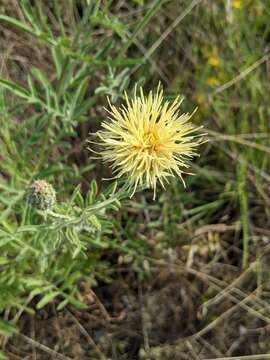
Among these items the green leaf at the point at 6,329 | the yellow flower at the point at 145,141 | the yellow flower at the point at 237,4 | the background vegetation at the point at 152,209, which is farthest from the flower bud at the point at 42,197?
the yellow flower at the point at 237,4

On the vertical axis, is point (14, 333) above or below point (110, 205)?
below

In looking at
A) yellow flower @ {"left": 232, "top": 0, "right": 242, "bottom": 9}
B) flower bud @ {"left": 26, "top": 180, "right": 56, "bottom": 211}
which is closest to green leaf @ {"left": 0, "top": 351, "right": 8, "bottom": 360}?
flower bud @ {"left": 26, "top": 180, "right": 56, "bottom": 211}

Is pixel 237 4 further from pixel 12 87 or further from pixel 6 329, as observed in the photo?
pixel 6 329

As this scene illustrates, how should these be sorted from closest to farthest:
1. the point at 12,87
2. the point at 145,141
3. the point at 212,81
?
1. the point at 145,141
2. the point at 12,87
3. the point at 212,81

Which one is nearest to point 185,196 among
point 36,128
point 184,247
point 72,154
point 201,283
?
point 184,247

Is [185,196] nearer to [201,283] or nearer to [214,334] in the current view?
[201,283]

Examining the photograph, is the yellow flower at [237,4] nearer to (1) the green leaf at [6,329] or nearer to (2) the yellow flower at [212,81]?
(2) the yellow flower at [212,81]

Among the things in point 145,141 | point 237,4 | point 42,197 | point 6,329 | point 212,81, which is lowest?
point 6,329

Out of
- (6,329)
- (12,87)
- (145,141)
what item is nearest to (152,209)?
(6,329)

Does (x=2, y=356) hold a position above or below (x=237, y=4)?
below
